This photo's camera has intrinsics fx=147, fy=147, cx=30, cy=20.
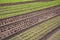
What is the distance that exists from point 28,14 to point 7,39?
4.42 meters

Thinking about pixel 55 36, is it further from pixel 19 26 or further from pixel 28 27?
pixel 19 26

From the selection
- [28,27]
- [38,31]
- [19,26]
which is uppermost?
[19,26]

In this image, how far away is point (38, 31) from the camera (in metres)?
8.66

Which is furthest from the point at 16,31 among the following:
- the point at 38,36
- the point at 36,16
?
the point at 36,16

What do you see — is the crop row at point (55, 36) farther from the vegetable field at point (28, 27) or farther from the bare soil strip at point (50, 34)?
the bare soil strip at point (50, 34)

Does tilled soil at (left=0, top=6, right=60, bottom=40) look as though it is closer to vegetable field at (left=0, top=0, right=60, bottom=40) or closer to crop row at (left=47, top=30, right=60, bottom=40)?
vegetable field at (left=0, top=0, right=60, bottom=40)

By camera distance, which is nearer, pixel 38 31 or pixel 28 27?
pixel 38 31

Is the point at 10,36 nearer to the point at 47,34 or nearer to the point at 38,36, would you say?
the point at 38,36

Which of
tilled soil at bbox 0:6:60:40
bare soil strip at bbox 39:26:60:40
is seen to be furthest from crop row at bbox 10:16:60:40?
tilled soil at bbox 0:6:60:40

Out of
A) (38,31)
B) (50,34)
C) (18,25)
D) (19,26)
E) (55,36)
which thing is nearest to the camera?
(55,36)

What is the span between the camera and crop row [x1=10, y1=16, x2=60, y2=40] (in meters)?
7.80

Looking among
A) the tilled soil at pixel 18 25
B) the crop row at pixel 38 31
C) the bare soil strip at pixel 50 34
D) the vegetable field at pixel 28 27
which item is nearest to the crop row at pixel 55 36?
the vegetable field at pixel 28 27

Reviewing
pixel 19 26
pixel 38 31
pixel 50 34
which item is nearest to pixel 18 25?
pixel 19 26

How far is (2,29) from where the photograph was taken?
26.9 ft
